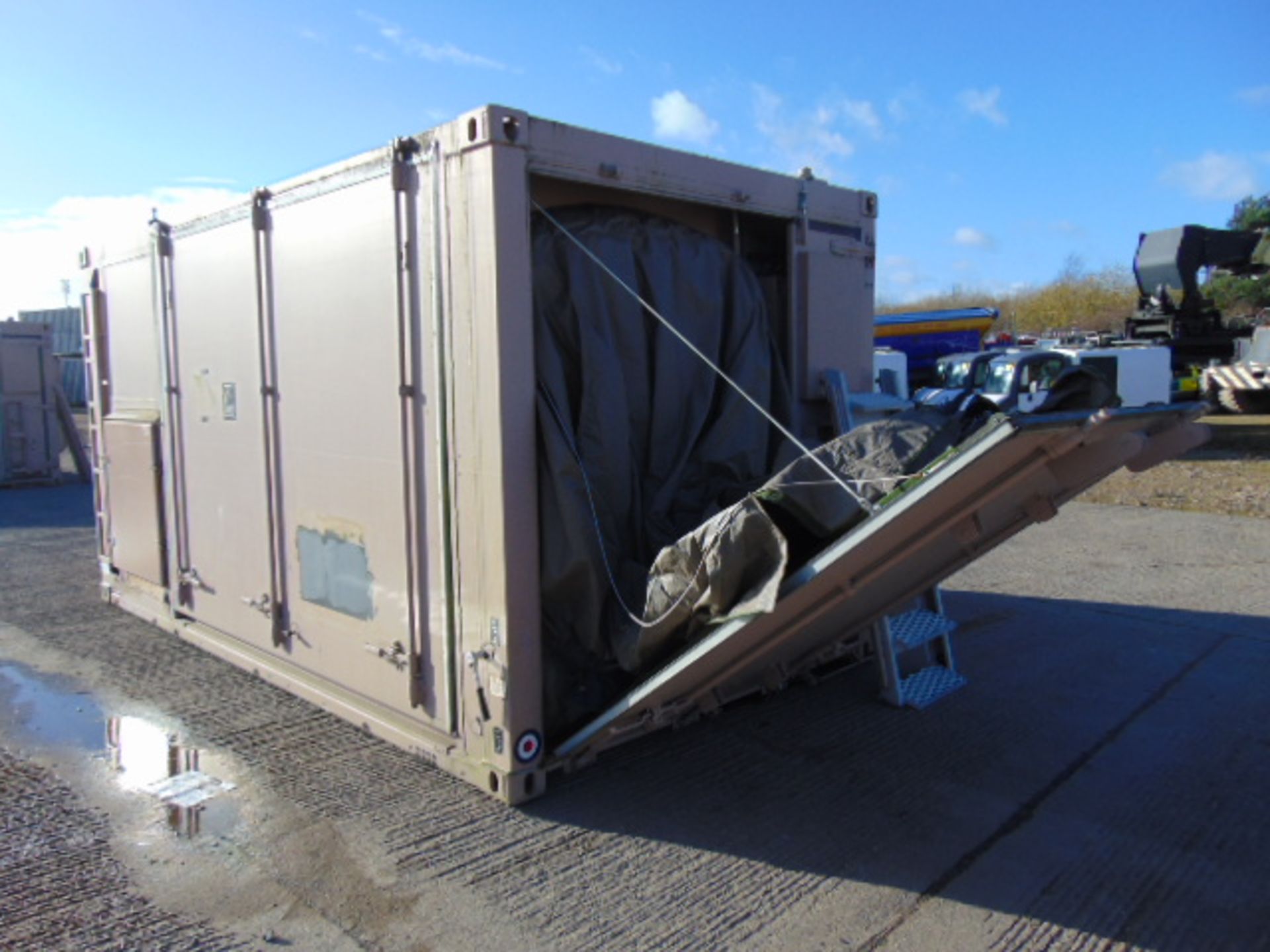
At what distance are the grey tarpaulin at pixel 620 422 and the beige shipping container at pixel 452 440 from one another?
12cm

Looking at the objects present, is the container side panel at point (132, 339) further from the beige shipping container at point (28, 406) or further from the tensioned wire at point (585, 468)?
the beige shipping container at point (28, 406)

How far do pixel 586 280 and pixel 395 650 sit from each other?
1.75 meters

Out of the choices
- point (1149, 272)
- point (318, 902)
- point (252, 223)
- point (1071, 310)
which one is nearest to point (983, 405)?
point (318, 902)

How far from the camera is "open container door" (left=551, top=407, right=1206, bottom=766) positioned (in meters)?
2.69

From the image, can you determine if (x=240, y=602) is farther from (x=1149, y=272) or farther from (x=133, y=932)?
(x=1149, y=272)

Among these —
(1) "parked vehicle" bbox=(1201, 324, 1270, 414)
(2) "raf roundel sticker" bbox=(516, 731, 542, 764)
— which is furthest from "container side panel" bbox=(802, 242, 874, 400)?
(1) "parked vehicle" bbox=(1201, 324, 1270, 414)

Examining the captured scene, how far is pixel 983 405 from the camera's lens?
10.6ft

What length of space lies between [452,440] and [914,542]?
1756 mm

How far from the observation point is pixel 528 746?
367 cm

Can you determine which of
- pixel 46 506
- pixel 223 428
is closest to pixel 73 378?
pixel 46 506

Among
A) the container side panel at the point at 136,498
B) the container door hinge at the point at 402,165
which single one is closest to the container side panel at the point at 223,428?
the container side panel at the point at 136,498

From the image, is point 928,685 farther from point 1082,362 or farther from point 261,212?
point 1082,362

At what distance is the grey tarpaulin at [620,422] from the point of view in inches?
144

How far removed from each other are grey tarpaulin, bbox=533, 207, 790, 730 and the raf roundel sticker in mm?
157
